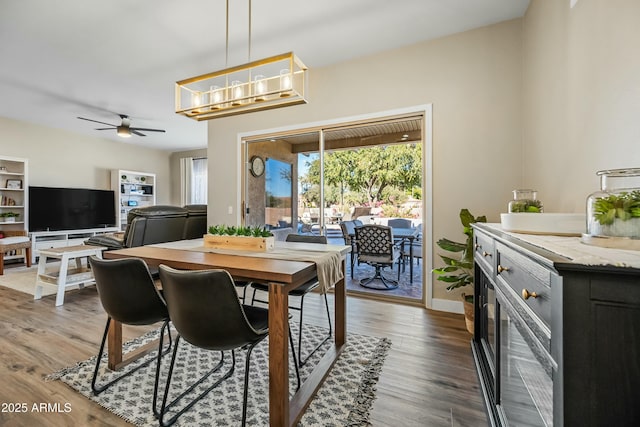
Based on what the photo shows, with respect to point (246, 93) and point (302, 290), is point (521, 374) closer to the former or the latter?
point (302, 290)

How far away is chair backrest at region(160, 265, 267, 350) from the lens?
1277 millimetres

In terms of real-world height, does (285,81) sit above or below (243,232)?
above

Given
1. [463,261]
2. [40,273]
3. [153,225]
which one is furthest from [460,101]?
[40,273]

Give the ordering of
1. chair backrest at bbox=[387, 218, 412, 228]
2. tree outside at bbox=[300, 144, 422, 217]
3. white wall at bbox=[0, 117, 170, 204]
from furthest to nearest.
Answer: white wall at bbox=[0, 117, 170, 204], chair backrest at bbox=[387, 218, 412, 228], tree outside at bbox=[300, 144, 422, 217]

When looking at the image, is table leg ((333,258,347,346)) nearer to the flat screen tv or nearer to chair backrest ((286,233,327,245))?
chair backrest ((286,233,327,245))

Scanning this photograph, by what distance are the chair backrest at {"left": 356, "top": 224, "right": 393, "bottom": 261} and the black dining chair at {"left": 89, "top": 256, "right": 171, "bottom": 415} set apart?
262 cm

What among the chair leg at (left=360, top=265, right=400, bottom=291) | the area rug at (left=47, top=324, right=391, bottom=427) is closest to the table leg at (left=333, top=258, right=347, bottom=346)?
the area rug at (left=47, top=324, right=391, bottom=427)

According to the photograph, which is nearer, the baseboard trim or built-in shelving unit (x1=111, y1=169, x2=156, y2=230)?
the baseboard trim

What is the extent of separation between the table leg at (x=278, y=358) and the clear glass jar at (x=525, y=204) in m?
1.40

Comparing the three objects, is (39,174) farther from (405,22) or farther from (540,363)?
(540,363)

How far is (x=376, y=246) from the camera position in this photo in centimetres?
376

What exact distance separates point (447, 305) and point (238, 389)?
2258mm

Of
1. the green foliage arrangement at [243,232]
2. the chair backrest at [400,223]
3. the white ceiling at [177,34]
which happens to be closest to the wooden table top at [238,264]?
the green foliage arrangement at [243,232]

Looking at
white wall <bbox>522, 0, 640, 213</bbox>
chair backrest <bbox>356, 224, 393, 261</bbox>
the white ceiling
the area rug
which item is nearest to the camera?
white wall <bbox>522, 0, 640, 213</bbox>
